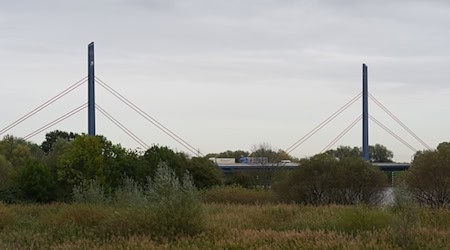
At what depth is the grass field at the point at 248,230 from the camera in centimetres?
1523

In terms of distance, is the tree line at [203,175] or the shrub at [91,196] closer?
the shrub at [91,196]

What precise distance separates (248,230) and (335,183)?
18730 mm

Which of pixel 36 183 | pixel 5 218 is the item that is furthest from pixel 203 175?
pixel 5 218

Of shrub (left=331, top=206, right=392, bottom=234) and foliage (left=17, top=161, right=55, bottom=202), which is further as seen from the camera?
foliage (left=17, top=161, right=55, bottom=202)

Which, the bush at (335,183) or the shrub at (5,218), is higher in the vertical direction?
the bush at (335,183)

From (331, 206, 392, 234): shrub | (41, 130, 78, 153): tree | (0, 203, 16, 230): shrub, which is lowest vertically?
(0, 203, 16, 230): shrub

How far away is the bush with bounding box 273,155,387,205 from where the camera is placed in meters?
36.1

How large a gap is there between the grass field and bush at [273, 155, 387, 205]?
10.7 metres

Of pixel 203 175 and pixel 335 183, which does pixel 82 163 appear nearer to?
pixel 203 175

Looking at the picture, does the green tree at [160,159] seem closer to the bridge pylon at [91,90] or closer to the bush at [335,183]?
the bridge pylon at [91,90]

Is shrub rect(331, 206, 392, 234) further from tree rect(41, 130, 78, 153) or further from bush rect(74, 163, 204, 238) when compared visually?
tree rect(41, 130, 78, 153)

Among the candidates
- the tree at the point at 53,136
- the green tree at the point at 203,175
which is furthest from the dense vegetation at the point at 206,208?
the tree at the point at 53,136

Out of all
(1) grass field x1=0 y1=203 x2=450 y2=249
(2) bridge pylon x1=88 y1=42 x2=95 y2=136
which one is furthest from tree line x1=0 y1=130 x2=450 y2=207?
(2) bridge pylon x1=88 y1=42 x2=95 y2=136

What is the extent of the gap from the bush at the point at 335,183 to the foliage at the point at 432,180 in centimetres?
338
